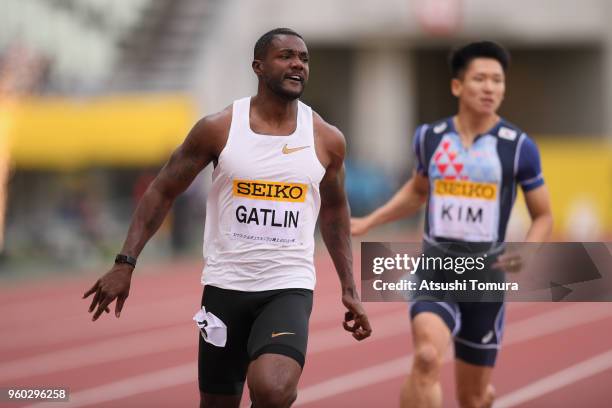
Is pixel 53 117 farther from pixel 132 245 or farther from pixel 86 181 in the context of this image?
pixel 132 245

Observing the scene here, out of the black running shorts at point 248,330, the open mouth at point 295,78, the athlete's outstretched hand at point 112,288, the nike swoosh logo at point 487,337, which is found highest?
the open mouth at point 295,78

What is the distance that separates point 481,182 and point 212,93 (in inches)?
855

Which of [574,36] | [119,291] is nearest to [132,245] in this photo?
[119,291]

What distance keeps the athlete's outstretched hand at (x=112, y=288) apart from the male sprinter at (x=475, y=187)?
175 centimetres

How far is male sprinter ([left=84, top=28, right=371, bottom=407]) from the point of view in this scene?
460cm

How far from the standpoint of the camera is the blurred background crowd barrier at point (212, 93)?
2039cm

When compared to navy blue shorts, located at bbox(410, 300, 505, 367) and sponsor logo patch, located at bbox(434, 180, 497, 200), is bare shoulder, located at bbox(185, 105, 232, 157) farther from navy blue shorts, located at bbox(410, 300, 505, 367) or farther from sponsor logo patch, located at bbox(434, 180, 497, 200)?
navy blue shorts, located at bbox(410, 300, 505, 367)

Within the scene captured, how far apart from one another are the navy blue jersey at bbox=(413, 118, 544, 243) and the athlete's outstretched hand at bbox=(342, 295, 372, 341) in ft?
3.99

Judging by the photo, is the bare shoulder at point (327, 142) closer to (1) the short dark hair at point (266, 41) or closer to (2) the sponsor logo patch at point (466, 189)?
(1) the short dark hair at point (266, 41)

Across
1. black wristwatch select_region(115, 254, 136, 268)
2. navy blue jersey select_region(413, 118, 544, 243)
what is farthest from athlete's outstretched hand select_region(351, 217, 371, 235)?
black wristwatch select_region(115, 254, 136, 268)

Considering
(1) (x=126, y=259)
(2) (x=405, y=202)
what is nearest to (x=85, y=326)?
(2) (x=405, y=202)

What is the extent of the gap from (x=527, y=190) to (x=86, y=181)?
15.7 metres

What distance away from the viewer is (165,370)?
358 inches

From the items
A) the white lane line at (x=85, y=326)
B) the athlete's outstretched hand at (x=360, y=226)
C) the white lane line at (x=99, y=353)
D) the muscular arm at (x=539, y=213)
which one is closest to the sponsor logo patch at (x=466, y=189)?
the muscular arm at (x=539, y=213)
